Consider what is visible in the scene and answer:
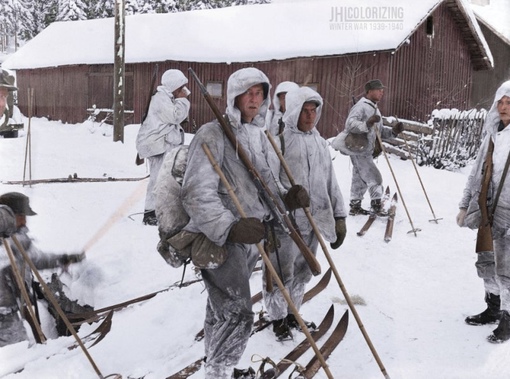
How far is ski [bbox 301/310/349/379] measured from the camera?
3421 mm

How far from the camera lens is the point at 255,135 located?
3.25 m

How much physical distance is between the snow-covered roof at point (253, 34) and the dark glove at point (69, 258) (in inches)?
493

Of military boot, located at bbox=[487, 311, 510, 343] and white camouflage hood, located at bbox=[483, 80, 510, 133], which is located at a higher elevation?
white camouflage hood, located at bbox=[483, 80, 510, 133]

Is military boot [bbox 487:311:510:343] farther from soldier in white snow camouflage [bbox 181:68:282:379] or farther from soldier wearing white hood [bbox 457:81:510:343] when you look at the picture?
soldier in white snow camouflage [bbox 181:68:282:379]

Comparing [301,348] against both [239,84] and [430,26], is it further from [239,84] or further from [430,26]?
[430,26]

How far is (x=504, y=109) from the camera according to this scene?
4.12 m

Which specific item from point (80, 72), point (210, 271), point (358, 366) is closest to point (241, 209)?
point (210, 271)

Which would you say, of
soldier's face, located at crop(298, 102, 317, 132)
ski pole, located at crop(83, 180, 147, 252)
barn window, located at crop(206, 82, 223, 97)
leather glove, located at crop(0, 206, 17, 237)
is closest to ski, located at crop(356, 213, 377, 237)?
soldier's face, located at crop(298, 102, 317, 132)

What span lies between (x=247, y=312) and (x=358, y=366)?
124 centimetres

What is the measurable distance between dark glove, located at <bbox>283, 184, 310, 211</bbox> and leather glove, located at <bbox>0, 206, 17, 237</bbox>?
1.86 m

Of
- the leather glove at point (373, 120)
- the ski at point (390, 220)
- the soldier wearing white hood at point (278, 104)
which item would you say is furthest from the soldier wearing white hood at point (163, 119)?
the ski at point (390, 220)

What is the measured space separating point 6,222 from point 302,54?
1418 cm

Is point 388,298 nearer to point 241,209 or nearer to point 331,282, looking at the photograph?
point 331,282

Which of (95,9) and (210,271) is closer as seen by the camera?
(210,271)
